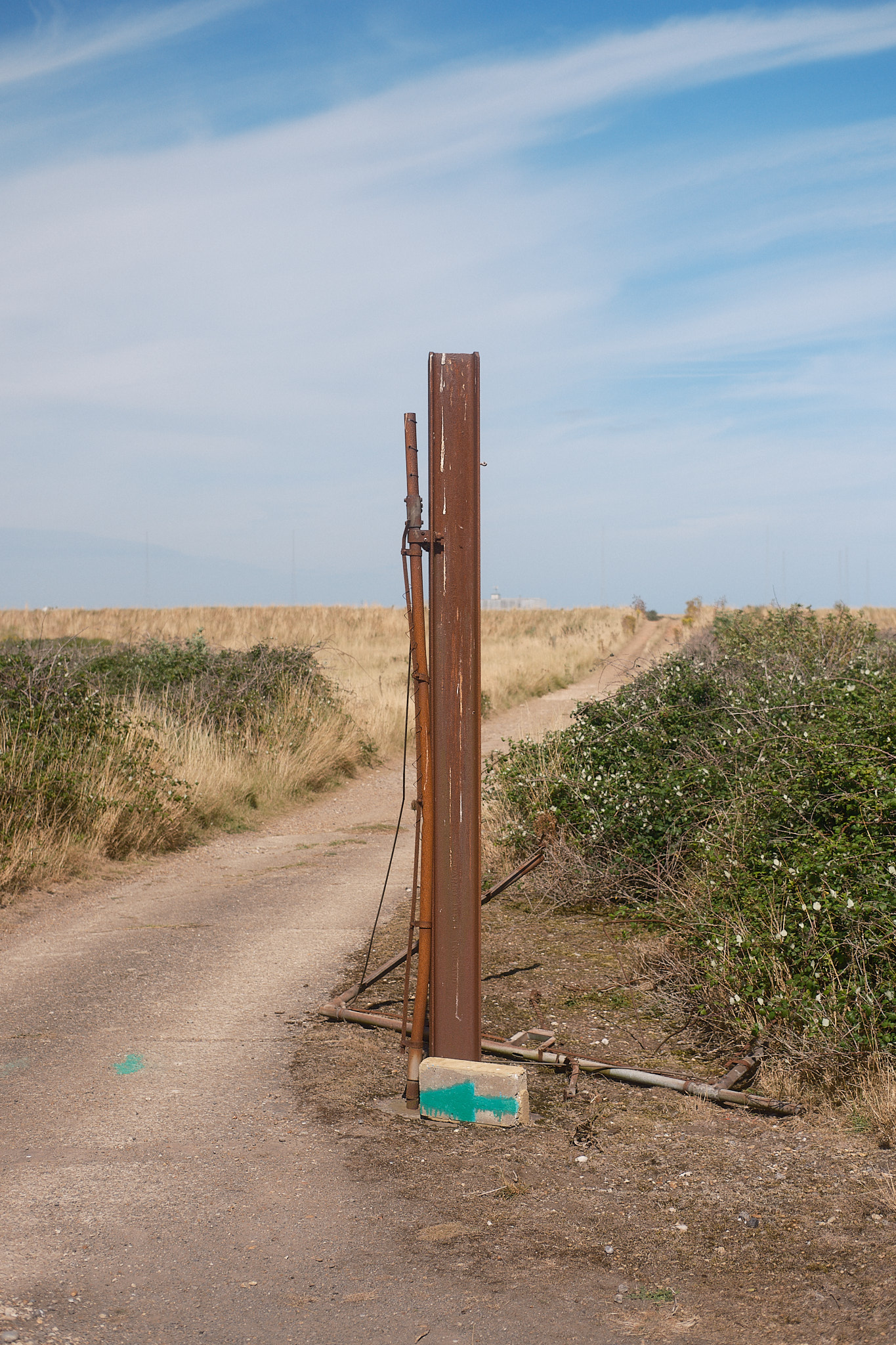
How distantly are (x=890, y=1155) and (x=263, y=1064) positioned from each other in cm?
245

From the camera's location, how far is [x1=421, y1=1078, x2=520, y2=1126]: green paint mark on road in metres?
3.71

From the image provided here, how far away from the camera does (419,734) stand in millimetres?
3793

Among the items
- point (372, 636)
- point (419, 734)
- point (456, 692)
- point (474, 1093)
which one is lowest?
point (474, 1093)

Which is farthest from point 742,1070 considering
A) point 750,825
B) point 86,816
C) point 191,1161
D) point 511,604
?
point 511,604

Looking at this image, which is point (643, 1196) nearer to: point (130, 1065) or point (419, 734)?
point (419, 734)

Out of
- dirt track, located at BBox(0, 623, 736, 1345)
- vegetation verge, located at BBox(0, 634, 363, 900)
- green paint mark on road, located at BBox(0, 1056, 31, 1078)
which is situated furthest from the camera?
vegetation verge, located at BBox(0, 634, 363, 900)

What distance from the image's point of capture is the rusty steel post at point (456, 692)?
379cm

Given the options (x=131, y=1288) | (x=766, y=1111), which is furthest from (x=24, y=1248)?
(x=766, y=1111)

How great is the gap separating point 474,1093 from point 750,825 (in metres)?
2.30

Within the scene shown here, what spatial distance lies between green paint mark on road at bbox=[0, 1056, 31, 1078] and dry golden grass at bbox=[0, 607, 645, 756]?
9.19m

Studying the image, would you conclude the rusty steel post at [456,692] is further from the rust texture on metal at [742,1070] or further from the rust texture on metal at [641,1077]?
the rust texture on metal at [742,1070]

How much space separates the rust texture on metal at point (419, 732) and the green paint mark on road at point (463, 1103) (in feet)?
0.36

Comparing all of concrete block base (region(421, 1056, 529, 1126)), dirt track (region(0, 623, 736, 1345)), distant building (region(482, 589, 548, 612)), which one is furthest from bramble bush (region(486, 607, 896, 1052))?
distant building (region(482, 589, 548, 612))

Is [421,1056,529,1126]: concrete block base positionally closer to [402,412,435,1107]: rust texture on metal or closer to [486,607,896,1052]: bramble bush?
[402,412,435,1107]: rust texture on metal
